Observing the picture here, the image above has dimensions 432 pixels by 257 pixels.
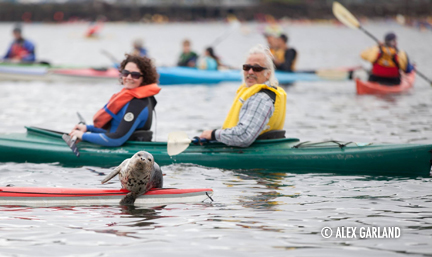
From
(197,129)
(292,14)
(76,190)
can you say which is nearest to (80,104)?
(197,129)

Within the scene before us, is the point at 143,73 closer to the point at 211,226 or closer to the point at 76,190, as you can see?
the point at 76,190

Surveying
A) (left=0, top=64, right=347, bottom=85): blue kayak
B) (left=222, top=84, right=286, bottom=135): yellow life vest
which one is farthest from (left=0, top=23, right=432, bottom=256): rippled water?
(left=0, top=64, right=347, bottom=85): blue kayak

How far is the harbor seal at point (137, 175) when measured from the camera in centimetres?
530

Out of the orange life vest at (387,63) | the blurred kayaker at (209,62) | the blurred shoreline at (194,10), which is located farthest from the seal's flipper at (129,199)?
the blurred shoreline at (194,10)

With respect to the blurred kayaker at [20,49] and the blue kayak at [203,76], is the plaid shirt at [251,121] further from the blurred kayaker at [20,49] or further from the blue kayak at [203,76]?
the blurred kayaker at [20,49]

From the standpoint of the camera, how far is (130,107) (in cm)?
660

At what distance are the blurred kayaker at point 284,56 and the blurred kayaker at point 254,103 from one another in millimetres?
9166

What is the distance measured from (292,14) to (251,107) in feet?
319

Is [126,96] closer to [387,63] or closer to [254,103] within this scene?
[254,103]

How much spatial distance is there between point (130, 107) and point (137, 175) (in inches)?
55.1

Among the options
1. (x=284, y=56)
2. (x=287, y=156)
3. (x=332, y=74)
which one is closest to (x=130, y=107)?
(x=287, y=156)

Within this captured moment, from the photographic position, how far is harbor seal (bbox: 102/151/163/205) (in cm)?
530

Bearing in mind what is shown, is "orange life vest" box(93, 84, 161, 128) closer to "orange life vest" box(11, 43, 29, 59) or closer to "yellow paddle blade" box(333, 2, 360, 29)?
"yellow paddle blade" box(333, 2, 360, 29)

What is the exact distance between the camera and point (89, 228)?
4910 mm
